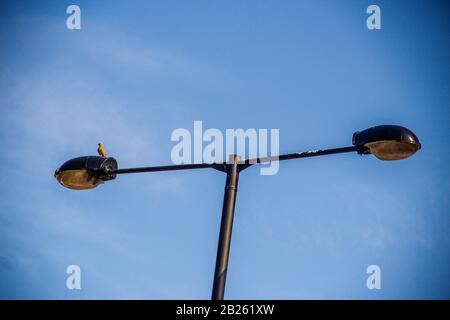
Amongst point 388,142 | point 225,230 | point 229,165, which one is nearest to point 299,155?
point 229,165

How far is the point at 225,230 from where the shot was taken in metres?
5.71

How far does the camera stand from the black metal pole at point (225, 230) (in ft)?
17.8

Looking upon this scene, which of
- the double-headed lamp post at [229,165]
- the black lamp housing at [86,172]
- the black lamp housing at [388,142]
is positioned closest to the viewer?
the double-headed lamp post at [229,165]

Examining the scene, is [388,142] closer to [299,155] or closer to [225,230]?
[299,155]

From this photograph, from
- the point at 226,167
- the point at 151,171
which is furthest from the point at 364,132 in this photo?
the point at 151,171

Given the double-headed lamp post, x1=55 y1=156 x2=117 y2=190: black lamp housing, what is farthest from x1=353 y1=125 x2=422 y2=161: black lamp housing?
x1=55 y1=156 x2=117 y2=190: black lamp housing

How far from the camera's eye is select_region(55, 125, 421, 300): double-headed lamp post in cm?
564

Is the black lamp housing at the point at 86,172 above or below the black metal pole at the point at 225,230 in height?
above

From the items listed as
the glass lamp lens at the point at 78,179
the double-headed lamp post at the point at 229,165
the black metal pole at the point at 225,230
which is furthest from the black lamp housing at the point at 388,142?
the glass lamp lens at the point at 78,179

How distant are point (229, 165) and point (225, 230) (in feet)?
2.43

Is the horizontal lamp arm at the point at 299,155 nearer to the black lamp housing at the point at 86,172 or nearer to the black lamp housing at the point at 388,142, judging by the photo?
the black lamp housing at the point at 388,142

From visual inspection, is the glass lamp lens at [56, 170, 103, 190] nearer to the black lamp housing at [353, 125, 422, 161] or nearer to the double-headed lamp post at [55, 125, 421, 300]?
the double-headed lamp post at [55, 125, 421, 300]
